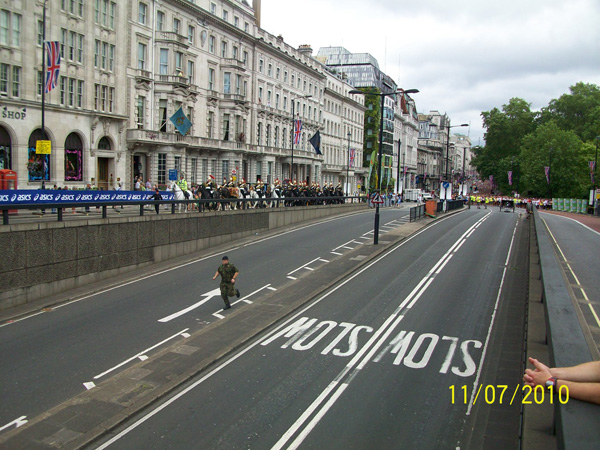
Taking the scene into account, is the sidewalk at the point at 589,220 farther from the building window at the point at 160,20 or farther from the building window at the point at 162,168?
the building window at the point at 160,20

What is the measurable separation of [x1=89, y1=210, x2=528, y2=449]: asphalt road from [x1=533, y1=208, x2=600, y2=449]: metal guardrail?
5.99 ft

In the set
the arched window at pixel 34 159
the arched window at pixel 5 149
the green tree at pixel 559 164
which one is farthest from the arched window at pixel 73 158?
the green tree at pixel 559 164

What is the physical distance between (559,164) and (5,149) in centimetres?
7836

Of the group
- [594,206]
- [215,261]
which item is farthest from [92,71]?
[594,206]

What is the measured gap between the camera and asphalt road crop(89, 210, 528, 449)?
26.8 feet

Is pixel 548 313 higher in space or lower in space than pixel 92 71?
lower

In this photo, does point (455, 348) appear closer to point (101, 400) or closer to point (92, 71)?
point (101, 400)

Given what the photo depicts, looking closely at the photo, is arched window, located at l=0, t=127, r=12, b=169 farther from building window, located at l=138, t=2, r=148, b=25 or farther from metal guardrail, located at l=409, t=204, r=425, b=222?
metal guardrail, located at l=409, t=204, r=425, b=222

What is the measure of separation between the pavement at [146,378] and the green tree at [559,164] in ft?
258

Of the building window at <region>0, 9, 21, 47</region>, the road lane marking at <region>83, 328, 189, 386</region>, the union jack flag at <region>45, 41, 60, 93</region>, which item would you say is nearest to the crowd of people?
the union jack flag at <region>45, 41, 60, 93</region>

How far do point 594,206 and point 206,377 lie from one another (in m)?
61.3

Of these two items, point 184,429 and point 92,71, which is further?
point 92,71

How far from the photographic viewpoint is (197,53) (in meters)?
54.8

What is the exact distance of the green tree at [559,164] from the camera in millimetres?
84250
